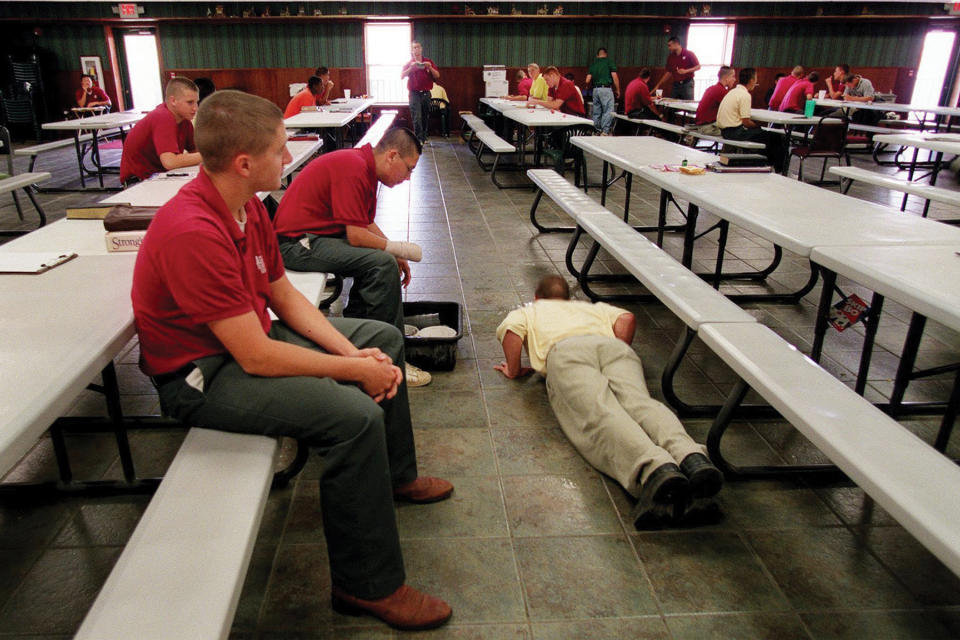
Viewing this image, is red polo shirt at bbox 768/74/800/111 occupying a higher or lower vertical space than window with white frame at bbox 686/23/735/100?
lower

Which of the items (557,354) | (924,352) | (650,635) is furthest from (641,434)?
(924,352)

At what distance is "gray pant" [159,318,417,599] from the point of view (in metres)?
1.53

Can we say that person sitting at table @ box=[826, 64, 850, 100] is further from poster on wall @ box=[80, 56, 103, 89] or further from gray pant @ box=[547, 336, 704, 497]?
poster on wall @ box=[80, 56, 103, 89]

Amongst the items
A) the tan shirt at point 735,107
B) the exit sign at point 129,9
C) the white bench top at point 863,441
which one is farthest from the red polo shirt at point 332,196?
the exit sign at point 129,9

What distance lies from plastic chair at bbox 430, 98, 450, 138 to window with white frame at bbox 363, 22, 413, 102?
1.12 m

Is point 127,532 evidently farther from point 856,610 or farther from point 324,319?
point 856,610

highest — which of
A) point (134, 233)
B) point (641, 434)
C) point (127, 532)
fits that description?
point (134, 233)

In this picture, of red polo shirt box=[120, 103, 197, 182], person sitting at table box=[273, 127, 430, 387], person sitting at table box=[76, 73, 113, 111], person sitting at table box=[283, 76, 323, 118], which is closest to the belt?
person sitting at table box=[273, 127, 430, 387]

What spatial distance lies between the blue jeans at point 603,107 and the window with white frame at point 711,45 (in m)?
4.03

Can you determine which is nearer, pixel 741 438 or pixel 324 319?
pixel 324 319

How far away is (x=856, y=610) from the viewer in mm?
1729

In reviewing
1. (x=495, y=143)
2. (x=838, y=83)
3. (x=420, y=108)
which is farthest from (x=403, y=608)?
(x=838, y=83)

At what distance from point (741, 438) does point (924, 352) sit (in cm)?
144

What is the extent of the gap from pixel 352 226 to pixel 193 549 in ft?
5.97
